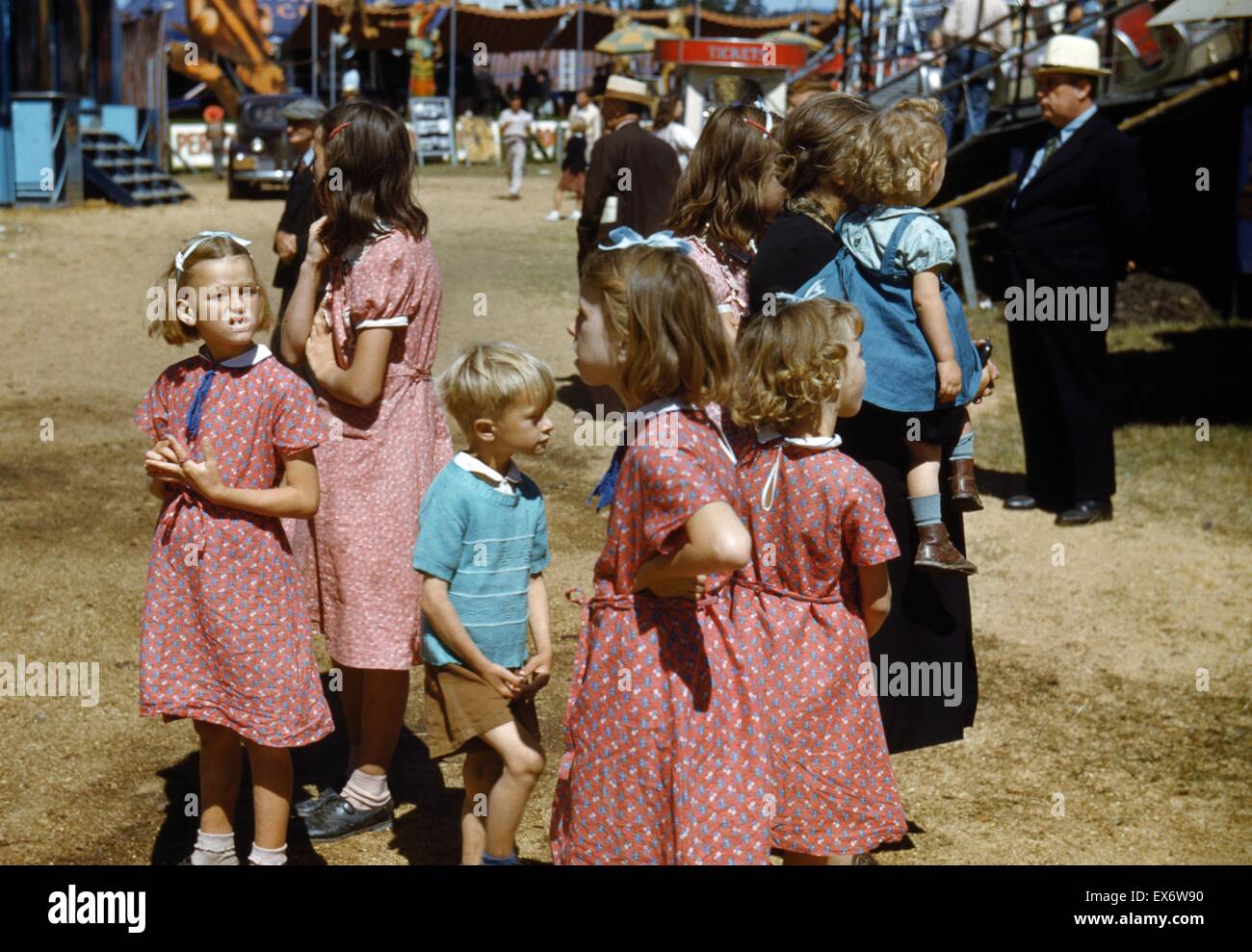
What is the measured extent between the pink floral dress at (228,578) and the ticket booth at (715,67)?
17.5 metres

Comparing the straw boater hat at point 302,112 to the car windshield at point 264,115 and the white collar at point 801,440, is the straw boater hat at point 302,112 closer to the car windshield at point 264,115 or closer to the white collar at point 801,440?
the white collar at point 801,440

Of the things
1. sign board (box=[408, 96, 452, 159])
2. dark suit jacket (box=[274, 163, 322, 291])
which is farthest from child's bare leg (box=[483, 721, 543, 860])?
sign board (box=[408, 96, 452, 159])

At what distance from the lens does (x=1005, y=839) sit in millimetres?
4121

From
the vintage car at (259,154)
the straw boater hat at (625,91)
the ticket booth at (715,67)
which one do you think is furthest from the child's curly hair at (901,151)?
the vintage car at (259,154)

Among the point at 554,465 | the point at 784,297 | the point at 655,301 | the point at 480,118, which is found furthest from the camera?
the point at 480,118

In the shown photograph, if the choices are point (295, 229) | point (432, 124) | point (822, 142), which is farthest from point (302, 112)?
point (432, 124)

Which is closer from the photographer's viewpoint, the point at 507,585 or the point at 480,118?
the point at 507,585

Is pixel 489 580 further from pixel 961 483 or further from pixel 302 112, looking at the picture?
pixel 302 112

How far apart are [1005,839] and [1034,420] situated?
12.7 ft

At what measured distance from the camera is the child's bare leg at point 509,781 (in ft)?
10.7

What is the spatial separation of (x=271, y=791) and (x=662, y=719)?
110cm

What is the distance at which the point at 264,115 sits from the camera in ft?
75.1

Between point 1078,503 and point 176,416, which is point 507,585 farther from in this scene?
point 1078,503

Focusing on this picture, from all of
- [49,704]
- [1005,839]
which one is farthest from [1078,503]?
[49,704]
